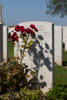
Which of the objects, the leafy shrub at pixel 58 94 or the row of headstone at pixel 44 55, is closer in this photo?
the leafy shrub at pixel 58 94

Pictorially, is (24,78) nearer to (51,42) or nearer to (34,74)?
(34,74)

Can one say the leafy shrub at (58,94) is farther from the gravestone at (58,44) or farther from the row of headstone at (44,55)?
the gravestone at (58,44)

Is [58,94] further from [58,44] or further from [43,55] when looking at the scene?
[58,44]

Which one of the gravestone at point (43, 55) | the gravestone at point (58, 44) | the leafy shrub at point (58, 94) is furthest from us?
the gravestone at point (58, 44)

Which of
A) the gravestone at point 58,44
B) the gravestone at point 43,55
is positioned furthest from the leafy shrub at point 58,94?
the gravestone at point 58,44

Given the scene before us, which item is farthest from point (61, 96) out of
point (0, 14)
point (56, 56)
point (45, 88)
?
point (0, 14)

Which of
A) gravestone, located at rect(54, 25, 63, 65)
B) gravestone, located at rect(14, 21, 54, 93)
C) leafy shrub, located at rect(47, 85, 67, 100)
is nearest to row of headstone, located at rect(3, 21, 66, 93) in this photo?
gravestone, located at rect(14, 21, 54, 93)

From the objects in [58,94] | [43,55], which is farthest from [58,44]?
[58,94]

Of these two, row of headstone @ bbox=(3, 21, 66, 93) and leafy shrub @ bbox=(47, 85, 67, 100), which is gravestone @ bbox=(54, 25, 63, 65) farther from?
leafy shrub @ bbox=(47, 85, 67, 100)

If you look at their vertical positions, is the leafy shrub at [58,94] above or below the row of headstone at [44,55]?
below

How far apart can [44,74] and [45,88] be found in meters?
0.32

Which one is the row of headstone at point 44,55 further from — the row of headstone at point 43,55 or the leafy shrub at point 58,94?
the leafy shrub at point 58,94

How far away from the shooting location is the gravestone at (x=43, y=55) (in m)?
6.06

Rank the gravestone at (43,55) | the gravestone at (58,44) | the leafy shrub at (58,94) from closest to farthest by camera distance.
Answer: the leafy shrub at (58,94) → the gravestone at (43,55) → the gravestone at (58,44)
